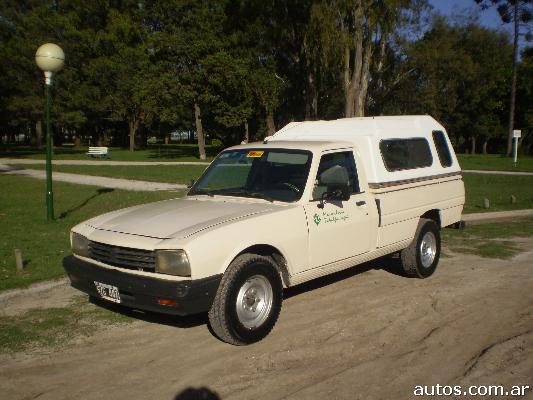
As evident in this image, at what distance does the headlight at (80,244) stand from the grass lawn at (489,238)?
20.2ft

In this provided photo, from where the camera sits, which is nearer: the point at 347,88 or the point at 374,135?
the point at 374,135

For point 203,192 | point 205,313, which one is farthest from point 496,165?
point 205,313

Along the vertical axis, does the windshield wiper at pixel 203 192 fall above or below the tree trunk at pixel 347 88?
below

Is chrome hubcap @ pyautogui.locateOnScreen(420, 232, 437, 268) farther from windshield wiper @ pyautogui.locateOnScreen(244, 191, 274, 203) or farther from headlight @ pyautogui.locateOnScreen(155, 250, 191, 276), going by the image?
headlight @ pyautogui.locateOnScreen(155, 250, 191, 276)

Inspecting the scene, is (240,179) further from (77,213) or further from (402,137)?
(77,213)

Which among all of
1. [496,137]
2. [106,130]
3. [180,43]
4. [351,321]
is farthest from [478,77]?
[351,321]

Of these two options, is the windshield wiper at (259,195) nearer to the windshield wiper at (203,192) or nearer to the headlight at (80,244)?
the windshield wiper at (203,192)

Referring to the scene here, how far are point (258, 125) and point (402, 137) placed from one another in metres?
51.9

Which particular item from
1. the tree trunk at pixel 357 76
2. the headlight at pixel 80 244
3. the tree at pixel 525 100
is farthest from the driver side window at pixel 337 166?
the tree at pixel 525 100

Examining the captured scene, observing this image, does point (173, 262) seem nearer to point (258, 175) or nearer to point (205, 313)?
point (205, 313)

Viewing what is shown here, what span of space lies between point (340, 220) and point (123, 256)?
2249mm

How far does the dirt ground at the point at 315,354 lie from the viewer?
402cm

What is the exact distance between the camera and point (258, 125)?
5828 centimetres

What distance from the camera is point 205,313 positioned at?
565cm
